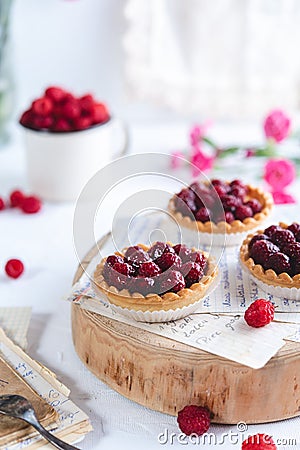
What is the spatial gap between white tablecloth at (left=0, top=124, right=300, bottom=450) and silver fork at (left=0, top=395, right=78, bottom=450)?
0.07 m

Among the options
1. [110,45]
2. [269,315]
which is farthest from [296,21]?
[269,315]

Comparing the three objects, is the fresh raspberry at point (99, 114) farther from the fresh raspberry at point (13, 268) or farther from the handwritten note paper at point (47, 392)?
the handwritten note paper at point (47, 392)

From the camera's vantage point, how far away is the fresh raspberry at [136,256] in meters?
1.22

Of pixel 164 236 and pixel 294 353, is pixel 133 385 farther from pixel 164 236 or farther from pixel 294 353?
pixel 164 236

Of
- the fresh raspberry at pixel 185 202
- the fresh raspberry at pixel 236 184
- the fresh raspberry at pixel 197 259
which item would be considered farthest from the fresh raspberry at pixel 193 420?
the fresh raspberry at pixel 236 184

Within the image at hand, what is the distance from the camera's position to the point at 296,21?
2238 mm

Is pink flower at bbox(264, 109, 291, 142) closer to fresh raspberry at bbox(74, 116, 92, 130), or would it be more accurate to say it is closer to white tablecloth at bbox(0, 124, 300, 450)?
white tablecloth at bbox(0, 124, 300, 450)

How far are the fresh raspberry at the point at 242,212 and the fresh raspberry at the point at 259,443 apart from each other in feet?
1.66

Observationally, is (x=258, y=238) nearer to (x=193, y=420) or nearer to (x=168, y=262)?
(x=168, y=262)

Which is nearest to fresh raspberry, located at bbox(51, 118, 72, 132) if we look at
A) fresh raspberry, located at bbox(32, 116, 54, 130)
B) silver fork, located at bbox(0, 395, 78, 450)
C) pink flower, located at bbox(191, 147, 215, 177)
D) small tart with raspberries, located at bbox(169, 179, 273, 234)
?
fresh raspberry, located at bbox(32, 116, 54, 130)

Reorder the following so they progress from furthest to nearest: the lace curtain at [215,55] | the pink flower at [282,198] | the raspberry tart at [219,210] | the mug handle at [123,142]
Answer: the lace curtain at [215,55], the mug handle at [123,142], the pink flower at [282,198], the raspberry tart at [219,210]

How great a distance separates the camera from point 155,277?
118 centimetres

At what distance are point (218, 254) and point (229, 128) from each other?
108 centimetres

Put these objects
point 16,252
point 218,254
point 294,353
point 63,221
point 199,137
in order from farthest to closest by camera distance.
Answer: point 199,137
point 63,221
point 16,252
point 218,254
point 294,353
